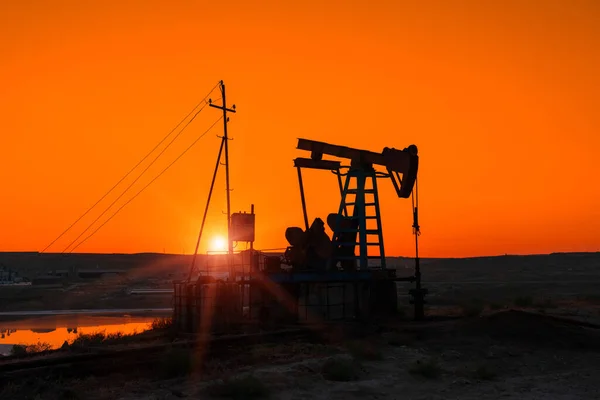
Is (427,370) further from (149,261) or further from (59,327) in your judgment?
(149,261)

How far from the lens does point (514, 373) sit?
1326 cm

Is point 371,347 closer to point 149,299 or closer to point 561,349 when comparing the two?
point 561,349

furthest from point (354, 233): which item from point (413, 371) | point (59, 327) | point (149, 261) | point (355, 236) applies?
point (149, 261)

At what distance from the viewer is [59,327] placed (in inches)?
1690

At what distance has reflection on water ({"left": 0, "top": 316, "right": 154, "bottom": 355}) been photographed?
35.2 metres

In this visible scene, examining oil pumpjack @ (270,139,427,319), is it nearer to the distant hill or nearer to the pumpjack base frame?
the pumpjack base frame

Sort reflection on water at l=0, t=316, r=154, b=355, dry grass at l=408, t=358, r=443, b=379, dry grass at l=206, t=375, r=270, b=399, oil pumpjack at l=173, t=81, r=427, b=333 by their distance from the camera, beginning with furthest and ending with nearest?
reflection on water at l=0, t=316, r=154, b=355, oil pumpjack at l=173, t=81, r=427, b=333, dry grass at l=408, t=358, r=443, b=379, dry grass at l=206, t=375, r=270, b=399

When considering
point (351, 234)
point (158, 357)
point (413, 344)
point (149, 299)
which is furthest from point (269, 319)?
point (149, 299)

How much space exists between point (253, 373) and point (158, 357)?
89.8 inches

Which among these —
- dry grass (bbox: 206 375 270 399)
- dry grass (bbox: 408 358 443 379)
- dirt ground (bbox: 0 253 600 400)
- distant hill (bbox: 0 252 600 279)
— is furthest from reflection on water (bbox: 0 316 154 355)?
distant hill (bbox: 0 252 600 279)

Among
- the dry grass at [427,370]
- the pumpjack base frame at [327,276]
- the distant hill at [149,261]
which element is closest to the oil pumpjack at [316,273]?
the pumpjack base frame at [327,276]

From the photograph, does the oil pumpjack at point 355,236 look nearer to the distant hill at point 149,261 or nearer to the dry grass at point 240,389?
the dry grass at point 240,389

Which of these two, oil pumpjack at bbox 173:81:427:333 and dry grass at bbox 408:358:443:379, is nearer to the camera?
dry grass at bbox 408:358:443:379

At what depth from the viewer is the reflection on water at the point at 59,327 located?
3516cm
